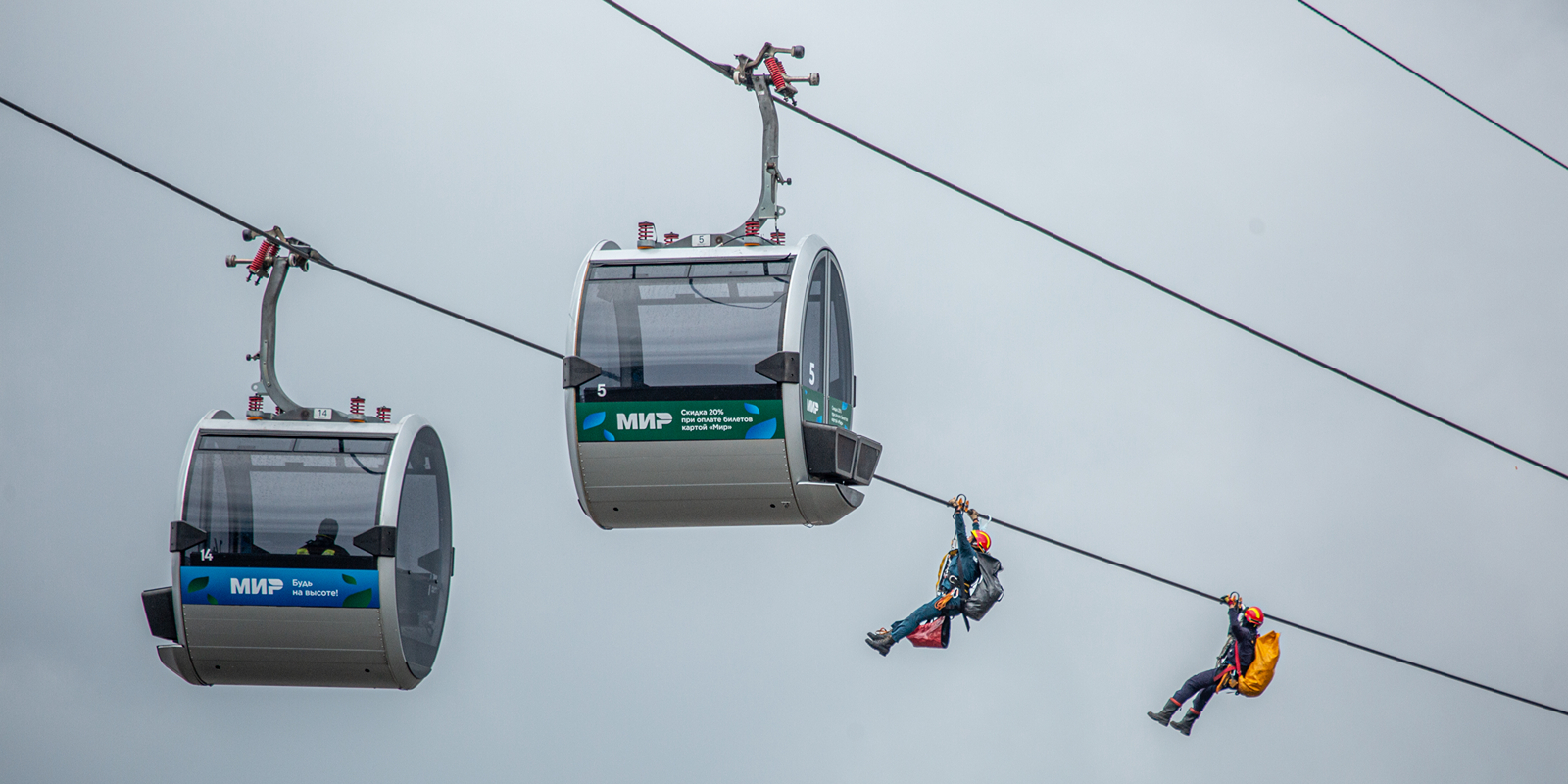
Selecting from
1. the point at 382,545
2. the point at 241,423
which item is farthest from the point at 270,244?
the point at 382,545

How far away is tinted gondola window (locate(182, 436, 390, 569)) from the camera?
1477 centimetres

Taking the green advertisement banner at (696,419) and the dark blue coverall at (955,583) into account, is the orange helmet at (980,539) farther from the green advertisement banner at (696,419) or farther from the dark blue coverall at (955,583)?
the green advertisement banner at (696,419)

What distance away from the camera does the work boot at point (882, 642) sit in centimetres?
1880

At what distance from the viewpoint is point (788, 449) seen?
1372 centimetres

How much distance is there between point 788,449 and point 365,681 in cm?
331

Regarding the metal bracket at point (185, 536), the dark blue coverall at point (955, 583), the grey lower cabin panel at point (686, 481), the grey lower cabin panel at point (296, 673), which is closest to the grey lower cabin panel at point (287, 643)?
the grey lower cabin panel at point (296, 673)

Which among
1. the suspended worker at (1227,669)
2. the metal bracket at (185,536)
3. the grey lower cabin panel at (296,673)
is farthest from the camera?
the suspended worker at (1227,669)

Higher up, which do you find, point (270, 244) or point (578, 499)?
point (270, 244)

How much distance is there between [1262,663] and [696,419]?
7.40m

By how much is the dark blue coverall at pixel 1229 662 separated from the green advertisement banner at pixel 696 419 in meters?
6.78

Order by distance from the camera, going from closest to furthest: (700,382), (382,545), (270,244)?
(700,382) → (382,545) → (270,244)

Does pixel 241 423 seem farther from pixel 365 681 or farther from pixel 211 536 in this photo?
pixel 365 681

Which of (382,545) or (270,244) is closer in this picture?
(382,545)

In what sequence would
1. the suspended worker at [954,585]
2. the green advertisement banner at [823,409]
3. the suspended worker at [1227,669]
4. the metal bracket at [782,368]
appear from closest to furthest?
the metal bracket at [782,368] < the green advertisement banner at [823,409] < the suspended worker at [954,585] < the suspended worker at [1227,669]
